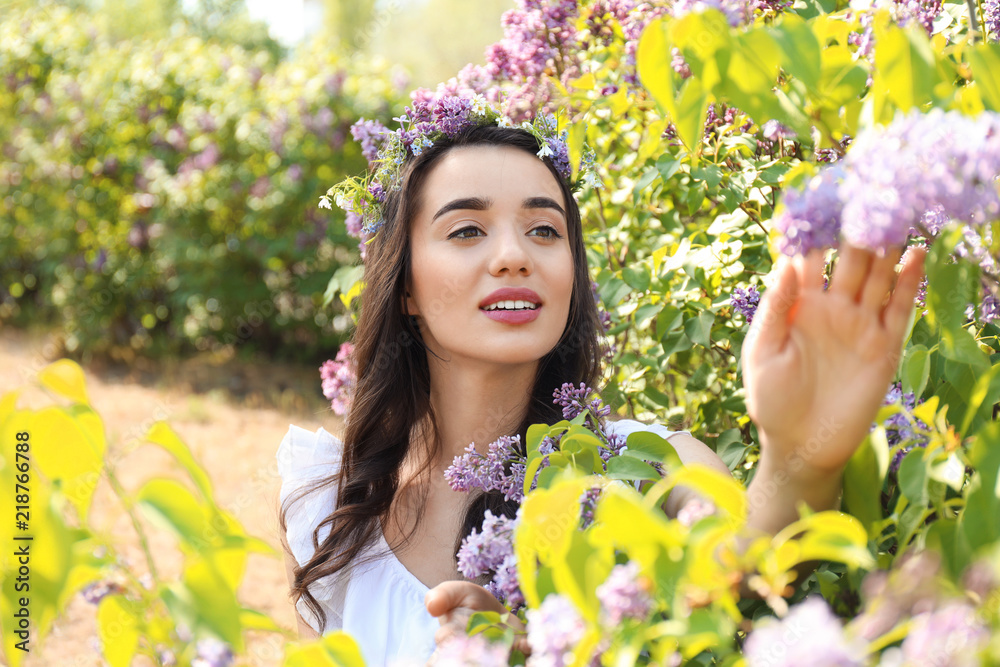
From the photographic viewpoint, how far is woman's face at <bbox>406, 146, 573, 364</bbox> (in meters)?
1.69

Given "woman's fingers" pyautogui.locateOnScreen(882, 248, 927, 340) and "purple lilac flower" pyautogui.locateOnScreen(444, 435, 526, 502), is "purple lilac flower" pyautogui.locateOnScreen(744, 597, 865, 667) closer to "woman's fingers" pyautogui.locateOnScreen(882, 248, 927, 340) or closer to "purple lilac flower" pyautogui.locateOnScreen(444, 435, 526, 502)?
"woman's fingers" pyautogui.locateOnScreen(882, 248, 927, 340)

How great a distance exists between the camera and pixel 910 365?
0.92m

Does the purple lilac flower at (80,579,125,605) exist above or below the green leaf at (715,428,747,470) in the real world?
below

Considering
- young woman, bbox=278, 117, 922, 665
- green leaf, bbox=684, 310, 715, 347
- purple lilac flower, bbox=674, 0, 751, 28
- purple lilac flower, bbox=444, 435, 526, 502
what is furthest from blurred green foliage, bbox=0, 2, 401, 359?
purple lilac flower, bbox=674, 0, 751, 28

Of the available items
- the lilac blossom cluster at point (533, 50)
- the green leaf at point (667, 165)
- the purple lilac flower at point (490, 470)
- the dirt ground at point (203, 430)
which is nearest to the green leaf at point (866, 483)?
the purple lilac flower at point (490, 470)

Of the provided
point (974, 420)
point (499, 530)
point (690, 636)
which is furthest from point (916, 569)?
point (499, 530)

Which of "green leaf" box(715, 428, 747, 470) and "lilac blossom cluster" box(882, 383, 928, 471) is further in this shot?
"green leaf" box(715, 428, 747, 470)

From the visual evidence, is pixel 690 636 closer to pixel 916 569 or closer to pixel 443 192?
pixel 916 569

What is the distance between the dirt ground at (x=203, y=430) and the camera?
346 centimetres

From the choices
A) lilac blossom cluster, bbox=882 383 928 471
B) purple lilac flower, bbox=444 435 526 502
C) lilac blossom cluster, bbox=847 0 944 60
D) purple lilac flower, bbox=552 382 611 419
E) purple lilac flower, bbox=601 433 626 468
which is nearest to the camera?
lilac blossom cluster, bbox=882 383 928 471

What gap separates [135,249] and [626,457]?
6.32m

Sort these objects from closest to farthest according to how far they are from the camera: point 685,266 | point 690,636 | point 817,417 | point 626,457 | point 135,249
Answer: point 690,636, point 817,417, point 626,457, point 685,266, point 135,249

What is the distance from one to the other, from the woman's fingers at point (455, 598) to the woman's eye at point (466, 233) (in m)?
0.86

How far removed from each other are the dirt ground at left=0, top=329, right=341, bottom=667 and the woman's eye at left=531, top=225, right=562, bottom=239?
63.8 inches
